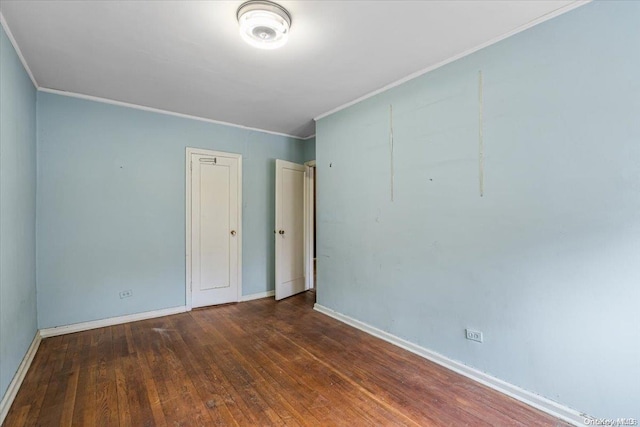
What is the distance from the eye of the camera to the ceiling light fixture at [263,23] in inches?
72.1

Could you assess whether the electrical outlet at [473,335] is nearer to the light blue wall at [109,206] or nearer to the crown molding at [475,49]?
the crown molding at [475,49]

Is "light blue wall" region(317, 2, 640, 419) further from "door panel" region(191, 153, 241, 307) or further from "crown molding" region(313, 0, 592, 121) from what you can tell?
"door panel" region(191, 153, 241, 307)

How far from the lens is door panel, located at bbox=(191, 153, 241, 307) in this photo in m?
4.06

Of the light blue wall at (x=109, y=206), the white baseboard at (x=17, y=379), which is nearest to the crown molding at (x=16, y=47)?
the light blue wall at (x=109, y=206)

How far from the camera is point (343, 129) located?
3.66m

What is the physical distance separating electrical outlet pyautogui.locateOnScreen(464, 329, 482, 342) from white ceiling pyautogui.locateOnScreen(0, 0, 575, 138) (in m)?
2.30

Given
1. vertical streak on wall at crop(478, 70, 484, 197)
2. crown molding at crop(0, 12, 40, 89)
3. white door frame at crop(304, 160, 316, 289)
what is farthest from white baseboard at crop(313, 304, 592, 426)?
crown molding at crop(0, 12, 40, 89)

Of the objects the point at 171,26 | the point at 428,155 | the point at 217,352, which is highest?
the point at 171,26

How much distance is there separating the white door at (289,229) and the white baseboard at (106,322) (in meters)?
1.48

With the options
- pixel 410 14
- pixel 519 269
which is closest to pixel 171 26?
pixel 410 14

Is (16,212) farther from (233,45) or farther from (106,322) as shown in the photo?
(233,45)

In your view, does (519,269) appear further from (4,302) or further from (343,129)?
(4,302)

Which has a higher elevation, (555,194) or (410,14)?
(410,14)

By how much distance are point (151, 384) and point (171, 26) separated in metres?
2.68
